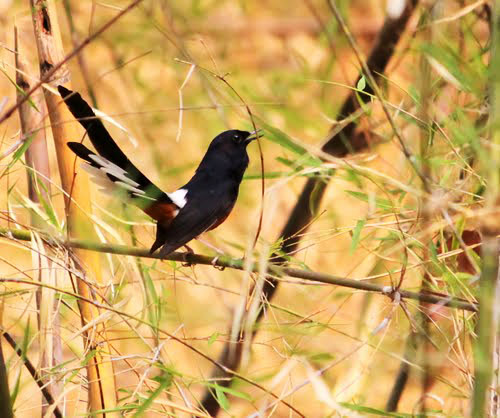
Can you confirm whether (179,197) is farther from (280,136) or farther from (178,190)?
(280,136)

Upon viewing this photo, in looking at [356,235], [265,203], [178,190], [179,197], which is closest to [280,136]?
[265,203]

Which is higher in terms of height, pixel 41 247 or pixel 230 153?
pixel 230 153

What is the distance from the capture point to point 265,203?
3.18 ft

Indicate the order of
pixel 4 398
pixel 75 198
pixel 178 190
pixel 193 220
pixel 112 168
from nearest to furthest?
pixel 4 398
pixel 75 198
pixel 112 168
pixel 193 220
pixel 178 190

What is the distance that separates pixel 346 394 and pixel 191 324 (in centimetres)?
31

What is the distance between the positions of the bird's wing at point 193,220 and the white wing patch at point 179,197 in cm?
1

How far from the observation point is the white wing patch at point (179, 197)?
1.79 m

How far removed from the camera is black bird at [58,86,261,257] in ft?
4.38

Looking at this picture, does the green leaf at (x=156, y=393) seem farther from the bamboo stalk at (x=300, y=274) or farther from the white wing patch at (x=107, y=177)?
the white wing patch at (x=107, y=177)

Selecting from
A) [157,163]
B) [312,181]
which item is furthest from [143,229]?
[312,181]

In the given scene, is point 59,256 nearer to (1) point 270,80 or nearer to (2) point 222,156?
(1) point 270,80

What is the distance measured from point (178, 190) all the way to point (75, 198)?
0.79 meters

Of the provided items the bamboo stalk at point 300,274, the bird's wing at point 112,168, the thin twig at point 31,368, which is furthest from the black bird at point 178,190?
the thin twig at point 31,368

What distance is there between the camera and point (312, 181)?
1.70m
